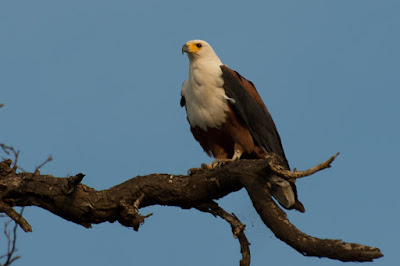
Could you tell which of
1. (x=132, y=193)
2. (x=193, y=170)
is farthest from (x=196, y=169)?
(x=132, y=193)

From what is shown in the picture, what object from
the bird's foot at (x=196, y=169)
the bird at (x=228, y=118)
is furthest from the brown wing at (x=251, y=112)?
the bird's foot at (x=196, y=169)

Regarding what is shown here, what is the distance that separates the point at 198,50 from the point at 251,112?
87 cm

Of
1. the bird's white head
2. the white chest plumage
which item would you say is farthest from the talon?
the bird's white head

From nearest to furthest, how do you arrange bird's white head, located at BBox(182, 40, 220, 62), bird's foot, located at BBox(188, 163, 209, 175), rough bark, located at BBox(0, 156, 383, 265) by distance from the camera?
rough bark, located at BBox(0, 156, 383, 265) < bird's foot, located at BBox(188, 163, 209, 175) < bird's white head, located at BBox(182, 40, 220, 62)

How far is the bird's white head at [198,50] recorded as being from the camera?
20.3 feet

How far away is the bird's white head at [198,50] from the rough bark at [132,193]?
1.38m

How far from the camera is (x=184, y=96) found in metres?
6.27

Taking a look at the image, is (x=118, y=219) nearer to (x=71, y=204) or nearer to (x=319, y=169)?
(x=71, y=204)

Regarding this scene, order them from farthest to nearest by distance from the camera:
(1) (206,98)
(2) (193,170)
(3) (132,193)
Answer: (1) (206,98)
(2) (193,170)
(3) (132,193)

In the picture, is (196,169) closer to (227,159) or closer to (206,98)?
(227,159)

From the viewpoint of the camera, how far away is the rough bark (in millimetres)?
4910

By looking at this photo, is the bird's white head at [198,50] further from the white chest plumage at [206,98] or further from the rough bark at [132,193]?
the rough bark at [132,193]

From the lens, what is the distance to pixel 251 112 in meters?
5.90

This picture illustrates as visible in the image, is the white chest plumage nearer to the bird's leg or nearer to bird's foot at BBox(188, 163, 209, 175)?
the bird's leg
